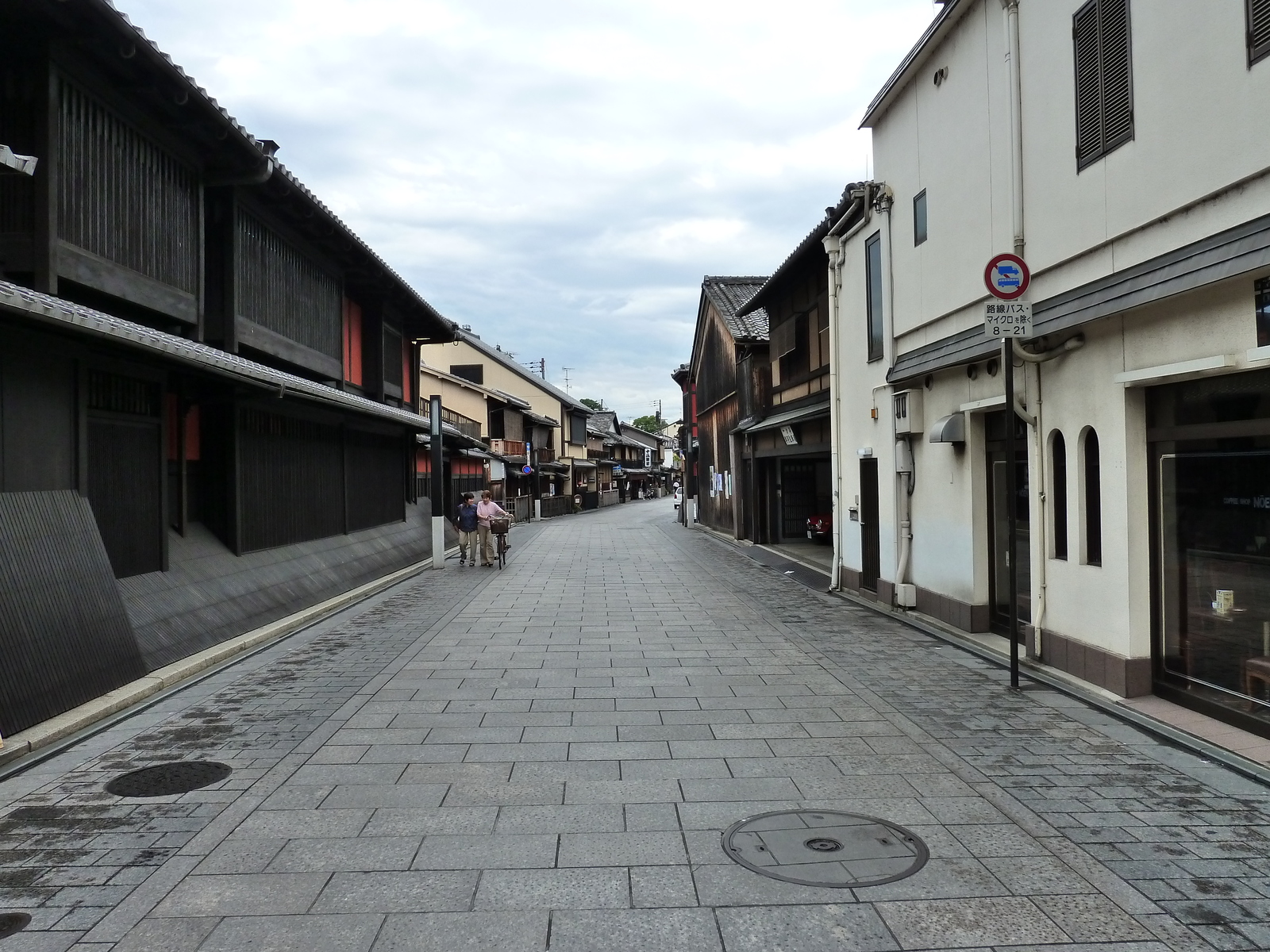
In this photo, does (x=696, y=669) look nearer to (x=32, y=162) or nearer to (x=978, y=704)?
(x=978, y=704)

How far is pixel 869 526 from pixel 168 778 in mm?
11345

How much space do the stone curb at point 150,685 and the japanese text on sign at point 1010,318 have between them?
8.41m

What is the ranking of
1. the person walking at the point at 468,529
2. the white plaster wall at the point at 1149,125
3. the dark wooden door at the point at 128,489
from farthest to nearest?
the person walking at the point at 468,529 < the dark wooden door at the point at 128,489 < the white plaster wall at the point at 1149,125

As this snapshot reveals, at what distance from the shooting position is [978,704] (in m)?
7.66

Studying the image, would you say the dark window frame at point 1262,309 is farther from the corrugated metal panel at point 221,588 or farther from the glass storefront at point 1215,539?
the corrugated metal panel at point 221,588

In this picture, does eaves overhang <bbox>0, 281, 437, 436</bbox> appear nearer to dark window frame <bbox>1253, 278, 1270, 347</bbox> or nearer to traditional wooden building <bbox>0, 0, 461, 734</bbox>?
traditional wooden building <bbox>0, 0, 461, 734</bbox>

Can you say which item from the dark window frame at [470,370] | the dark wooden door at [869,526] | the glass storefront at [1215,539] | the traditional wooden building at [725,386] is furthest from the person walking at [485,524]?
the dark window frame at [470,370]

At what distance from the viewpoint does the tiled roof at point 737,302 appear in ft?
86.0

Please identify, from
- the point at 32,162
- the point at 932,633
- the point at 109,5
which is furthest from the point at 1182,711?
the point at 109,5

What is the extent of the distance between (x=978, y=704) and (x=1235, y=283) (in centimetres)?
387

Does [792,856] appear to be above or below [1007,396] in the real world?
below

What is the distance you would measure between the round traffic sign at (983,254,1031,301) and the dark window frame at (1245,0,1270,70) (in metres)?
2.37

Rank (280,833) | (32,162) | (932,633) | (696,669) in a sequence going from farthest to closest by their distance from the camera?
(932,633)
(696,669)
(32,162)
(280,833)

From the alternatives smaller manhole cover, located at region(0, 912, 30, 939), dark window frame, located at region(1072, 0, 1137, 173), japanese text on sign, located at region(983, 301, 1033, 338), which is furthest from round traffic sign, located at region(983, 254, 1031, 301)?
smaller manhole cover, located at region(0, 912, 30, 939)
